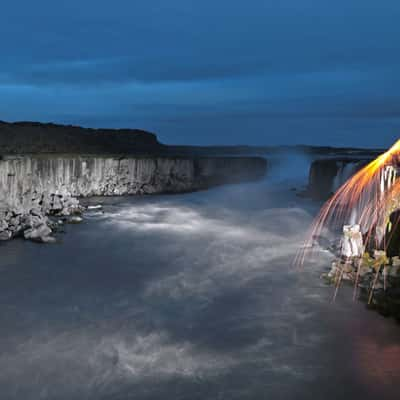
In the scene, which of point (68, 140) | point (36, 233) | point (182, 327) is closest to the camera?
point (182, 327)

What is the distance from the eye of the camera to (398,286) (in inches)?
391

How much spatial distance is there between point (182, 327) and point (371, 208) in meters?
8.97

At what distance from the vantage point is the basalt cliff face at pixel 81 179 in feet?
58.4

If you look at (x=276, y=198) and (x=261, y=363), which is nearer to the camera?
(x=261, y=363)

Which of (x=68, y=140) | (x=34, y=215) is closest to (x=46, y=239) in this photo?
(x=34, y=215)

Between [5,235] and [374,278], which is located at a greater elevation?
[374,278]

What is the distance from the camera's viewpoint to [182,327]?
8836mm

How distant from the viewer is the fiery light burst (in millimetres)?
12182

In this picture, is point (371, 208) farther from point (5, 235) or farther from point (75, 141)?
point (75, 141)

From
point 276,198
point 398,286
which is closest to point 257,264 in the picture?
point 398,286

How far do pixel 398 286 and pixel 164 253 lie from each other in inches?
306

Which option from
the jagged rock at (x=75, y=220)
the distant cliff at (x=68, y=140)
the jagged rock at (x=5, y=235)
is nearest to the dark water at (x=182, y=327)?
the jagged rock at (x=5, y=235)

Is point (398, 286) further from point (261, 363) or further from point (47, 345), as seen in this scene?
point (47, 345)

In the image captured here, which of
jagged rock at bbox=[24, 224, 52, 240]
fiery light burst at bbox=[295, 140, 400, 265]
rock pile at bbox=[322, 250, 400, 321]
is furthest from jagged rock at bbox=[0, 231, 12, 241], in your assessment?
rock pile at bbox=[322, 250, 400, 321]
